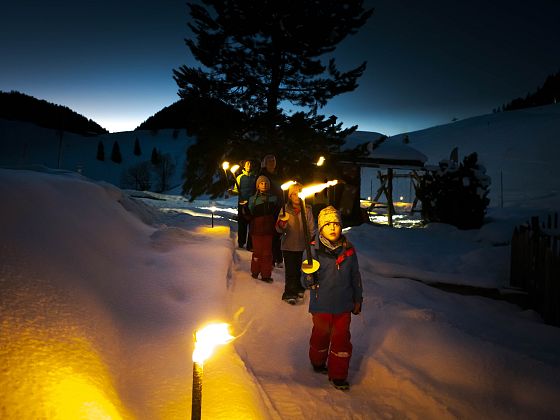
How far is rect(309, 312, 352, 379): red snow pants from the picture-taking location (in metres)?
3.25

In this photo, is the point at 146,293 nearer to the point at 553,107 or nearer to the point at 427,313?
the point at 427,313

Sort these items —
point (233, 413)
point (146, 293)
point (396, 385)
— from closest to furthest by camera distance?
point (233, 413) → point (396, 385) → point (146, 293)

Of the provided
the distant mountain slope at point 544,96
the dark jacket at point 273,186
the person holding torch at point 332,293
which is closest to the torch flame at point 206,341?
the person holding torch at point 332,293

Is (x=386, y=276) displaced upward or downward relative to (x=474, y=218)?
downward

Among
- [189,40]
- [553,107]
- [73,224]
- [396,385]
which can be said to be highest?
[553,107]

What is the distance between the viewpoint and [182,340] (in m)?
3.05

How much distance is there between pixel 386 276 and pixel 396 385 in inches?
161

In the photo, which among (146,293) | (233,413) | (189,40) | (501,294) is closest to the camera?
(233,413)

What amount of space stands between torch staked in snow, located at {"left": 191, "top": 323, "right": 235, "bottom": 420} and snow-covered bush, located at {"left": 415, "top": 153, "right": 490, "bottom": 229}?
14.5 m

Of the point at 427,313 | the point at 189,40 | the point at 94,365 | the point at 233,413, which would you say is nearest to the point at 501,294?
the point at 427,313

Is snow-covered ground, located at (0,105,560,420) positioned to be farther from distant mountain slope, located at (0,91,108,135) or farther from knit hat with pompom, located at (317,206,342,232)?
distant mountain slope, located at (0,91,108,135)

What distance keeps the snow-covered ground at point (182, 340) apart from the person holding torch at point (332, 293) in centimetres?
28

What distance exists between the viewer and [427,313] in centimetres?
469

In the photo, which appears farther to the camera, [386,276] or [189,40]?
[189,40]
